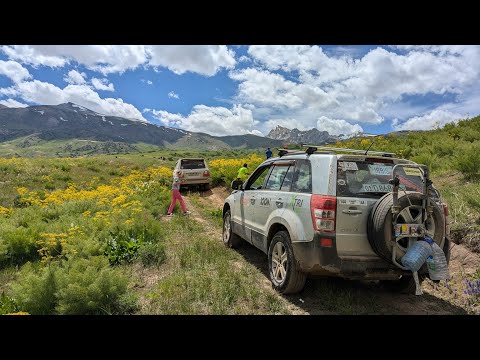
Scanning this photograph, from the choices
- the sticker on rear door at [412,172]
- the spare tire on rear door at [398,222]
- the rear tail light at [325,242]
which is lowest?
the rear tail light at [325,242]

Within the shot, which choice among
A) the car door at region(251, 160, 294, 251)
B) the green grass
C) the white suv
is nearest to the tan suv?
the green grass

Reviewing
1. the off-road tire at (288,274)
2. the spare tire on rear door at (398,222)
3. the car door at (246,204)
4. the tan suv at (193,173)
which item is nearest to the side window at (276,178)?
the car door at (246,204)

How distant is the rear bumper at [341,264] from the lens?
441 cm

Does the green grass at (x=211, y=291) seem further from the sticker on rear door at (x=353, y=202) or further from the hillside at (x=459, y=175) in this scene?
the hillside at (x=459, y=175)

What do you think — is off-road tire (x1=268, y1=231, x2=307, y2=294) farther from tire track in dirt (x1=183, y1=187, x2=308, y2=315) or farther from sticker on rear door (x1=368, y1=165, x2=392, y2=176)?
sticker on rear door (x1=368, y1=165, x2=392, y2=176)

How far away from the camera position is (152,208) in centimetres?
1191

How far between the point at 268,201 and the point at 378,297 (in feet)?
7.83

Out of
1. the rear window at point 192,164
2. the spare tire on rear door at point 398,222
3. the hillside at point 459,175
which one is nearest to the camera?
the spare tire on rear door at point 398,222

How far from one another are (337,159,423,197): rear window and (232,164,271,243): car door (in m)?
2.26

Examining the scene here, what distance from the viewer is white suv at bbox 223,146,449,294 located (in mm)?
4305

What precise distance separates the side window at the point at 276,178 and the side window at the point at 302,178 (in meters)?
0.46
